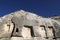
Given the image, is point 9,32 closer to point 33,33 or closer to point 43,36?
point 33,33

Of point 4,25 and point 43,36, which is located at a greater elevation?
point 4,25

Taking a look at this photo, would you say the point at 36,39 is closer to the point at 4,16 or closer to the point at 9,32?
the point at 9,32

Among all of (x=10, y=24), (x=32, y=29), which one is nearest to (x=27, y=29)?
(x=32, y=29)

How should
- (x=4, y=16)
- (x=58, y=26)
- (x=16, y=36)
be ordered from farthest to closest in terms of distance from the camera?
(x=58, y=26)
(x=4, y=16)
(x=16, y=36)

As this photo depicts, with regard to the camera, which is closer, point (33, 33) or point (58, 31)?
point (33, 33)

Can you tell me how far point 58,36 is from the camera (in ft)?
86.2

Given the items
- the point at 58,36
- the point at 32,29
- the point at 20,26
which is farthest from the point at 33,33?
the point at 58,36

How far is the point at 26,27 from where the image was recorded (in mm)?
24922

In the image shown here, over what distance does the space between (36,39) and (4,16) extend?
20.1 feet

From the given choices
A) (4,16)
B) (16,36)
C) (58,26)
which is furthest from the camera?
(58,26)

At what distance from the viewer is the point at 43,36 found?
1017 inches

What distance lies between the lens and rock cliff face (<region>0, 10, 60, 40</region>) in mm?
23984

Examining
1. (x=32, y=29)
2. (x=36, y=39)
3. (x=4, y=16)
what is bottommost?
(x=36, y=39)

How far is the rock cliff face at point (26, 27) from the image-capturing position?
78.7 ft
